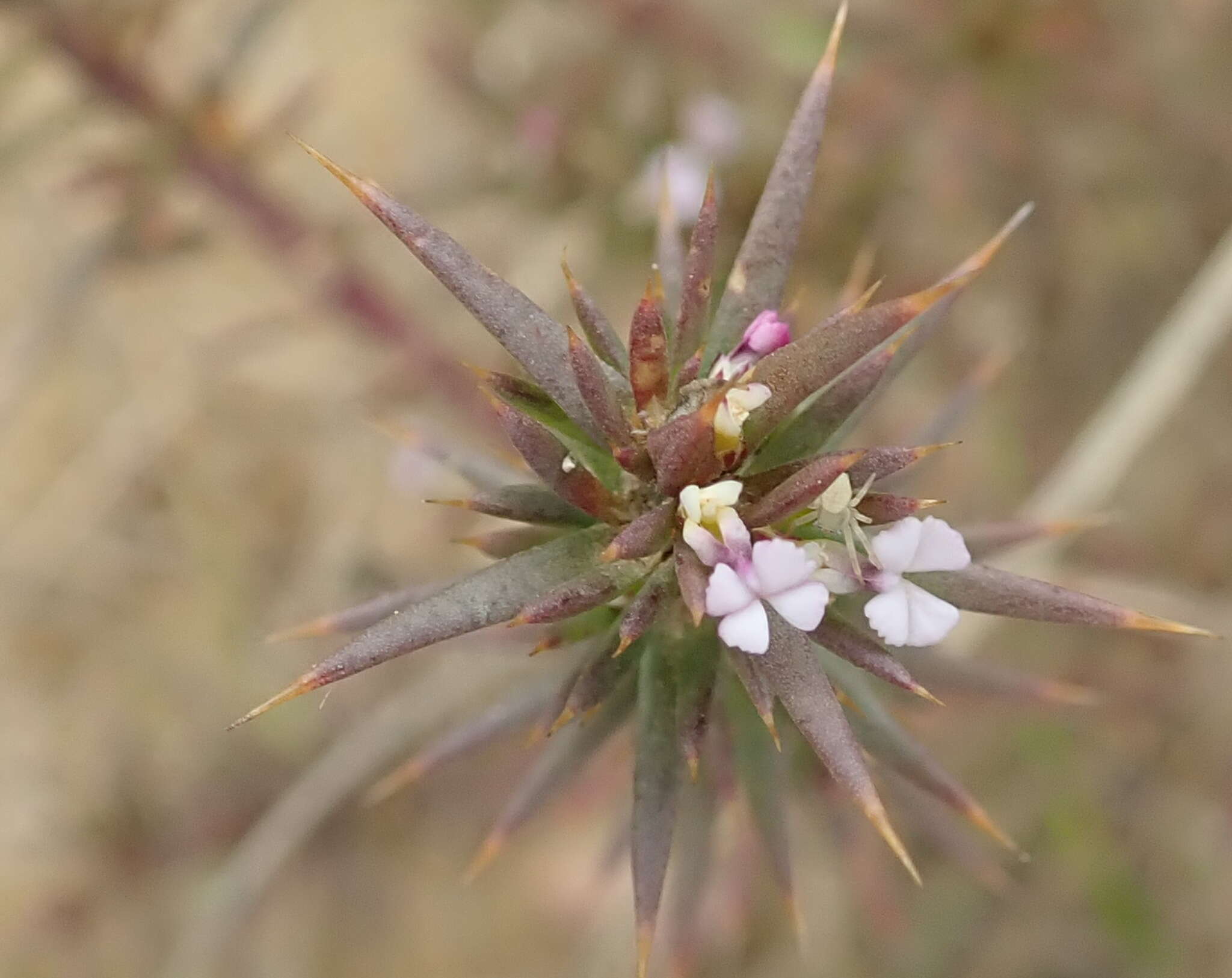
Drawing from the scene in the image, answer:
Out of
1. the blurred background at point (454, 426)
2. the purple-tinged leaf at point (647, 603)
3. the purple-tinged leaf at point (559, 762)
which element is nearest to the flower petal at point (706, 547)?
the purple-tinged leaf at point (647, 603)

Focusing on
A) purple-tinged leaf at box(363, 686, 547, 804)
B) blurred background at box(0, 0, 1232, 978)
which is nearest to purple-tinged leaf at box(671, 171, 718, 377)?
purple-tinged leaf at box(363, 686, 547, 804)

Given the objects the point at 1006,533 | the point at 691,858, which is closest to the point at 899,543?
the point at 1006,533

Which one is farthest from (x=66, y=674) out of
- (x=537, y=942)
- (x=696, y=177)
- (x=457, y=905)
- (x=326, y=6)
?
(x=696, y=177)

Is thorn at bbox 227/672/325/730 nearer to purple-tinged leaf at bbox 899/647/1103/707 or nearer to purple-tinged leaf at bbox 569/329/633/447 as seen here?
purple-tinged leaf at bbox 569/329/633/447

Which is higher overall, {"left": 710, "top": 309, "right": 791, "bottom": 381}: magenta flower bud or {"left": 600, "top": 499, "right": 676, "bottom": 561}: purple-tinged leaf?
{"left": 710, "top": 309, "right": 791, "bottom": 381}: magenta flower bud

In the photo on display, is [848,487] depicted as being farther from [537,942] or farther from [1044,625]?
[537,942]

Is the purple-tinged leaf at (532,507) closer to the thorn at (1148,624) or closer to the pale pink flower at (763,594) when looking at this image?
the pale pink flower at (763,594)
